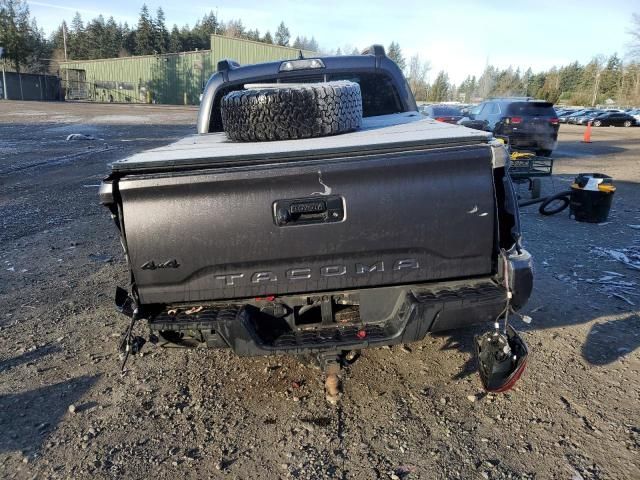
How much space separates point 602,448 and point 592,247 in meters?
3.92

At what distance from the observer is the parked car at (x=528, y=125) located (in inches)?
569

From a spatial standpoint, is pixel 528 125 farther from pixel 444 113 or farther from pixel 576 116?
pixel 576 116

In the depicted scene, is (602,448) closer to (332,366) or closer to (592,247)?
(332,366)

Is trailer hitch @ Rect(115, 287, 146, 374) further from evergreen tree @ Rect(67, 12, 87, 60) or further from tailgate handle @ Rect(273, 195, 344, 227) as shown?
evergreen tree @ Rect(67, 12, 87, 60)

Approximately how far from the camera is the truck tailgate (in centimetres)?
253

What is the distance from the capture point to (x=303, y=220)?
102 inches

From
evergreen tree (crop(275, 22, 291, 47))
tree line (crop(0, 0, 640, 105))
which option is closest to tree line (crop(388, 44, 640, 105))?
tree line (crop(0, 0, 640, 105))

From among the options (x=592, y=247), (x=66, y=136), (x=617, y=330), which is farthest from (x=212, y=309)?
(x=66, y=136)

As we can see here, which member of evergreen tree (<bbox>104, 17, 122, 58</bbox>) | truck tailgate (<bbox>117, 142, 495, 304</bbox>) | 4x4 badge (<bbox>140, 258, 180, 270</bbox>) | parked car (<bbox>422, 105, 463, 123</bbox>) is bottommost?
4x4 badge (<bbox>140, 258, 180, 270</bbox>)

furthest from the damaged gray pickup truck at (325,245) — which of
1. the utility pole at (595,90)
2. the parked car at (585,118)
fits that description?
the utility pole at (595,90)

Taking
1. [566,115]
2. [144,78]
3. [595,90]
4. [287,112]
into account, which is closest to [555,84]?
[595,90]

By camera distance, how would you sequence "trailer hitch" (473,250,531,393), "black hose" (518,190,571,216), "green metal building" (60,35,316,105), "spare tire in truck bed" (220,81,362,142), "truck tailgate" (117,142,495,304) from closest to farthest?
"truck tailgate" (117,142,495,304), "trailer hitch" (473,250,531,393), "spare tire in truck bed" (220,81,362,142), "black hose" (518,190,571,216), "green metal building" (60,35,316,105)

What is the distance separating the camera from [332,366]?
2816 millimetres

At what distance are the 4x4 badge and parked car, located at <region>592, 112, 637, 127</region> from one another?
43.8 m
